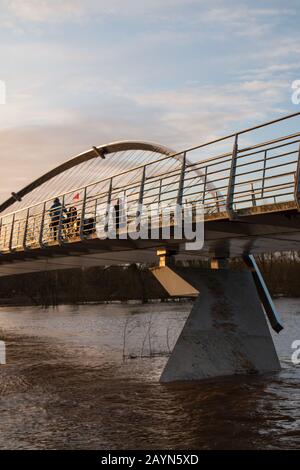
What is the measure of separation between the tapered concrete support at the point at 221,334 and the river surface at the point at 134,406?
0.53 metres

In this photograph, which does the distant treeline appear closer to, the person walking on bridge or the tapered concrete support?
the person walking on bridge

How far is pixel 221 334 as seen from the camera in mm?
15648

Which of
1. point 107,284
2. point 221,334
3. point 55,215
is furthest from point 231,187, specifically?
Result: point 107,284

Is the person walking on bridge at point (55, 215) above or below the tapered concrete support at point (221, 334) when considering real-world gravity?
above

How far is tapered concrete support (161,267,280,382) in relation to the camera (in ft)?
49.3

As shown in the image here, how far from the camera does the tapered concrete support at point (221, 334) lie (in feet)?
49.3

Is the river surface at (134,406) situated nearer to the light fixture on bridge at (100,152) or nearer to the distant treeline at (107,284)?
the light fixture on bridge at (100,152)

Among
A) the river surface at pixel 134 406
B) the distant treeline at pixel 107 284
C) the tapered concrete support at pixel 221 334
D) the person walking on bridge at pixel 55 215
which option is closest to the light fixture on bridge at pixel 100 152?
the person walking on bridge at pixel 55 215

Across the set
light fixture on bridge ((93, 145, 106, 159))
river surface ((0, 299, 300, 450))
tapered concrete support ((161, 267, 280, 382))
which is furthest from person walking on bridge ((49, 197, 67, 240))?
light fixture on bridge ((93, 145, 106, 159))

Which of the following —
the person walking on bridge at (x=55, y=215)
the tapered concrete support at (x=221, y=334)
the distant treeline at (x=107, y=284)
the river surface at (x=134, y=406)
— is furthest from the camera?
the distant treeline at (x=107, y=284)

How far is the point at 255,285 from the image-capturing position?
17.3 metres

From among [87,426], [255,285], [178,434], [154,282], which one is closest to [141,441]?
[178,434]
